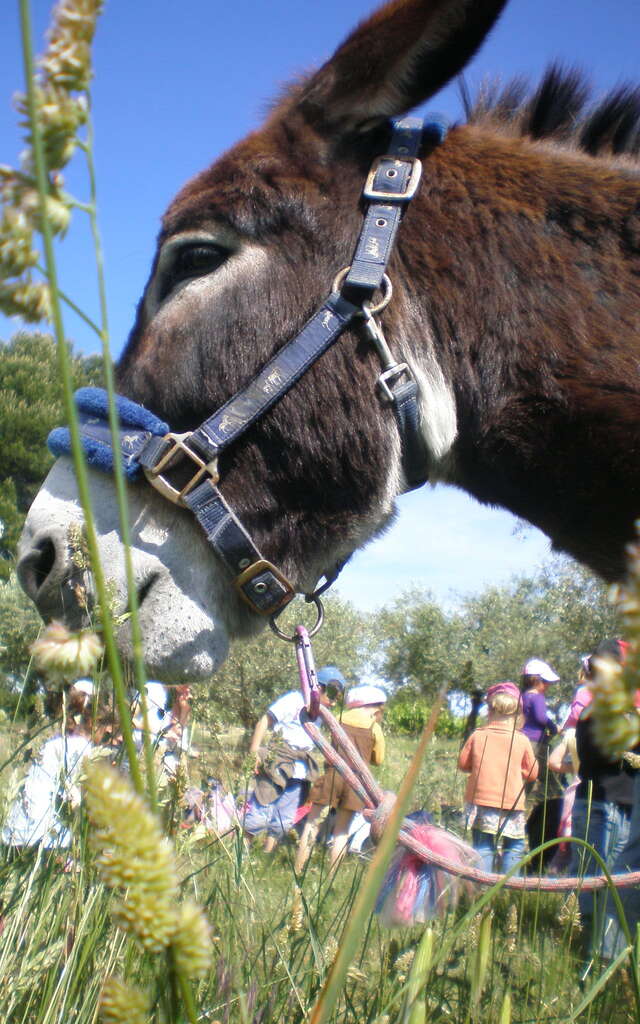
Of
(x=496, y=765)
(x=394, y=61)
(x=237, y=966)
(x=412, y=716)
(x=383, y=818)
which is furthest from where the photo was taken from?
(x=412, y=716)

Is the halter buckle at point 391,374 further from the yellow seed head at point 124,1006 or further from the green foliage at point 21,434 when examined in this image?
the green foliage at point 21,434

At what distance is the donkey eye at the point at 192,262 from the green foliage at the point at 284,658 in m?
8.99

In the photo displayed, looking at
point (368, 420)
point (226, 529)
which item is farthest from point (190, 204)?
point (226, 529)

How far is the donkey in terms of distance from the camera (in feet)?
6.79

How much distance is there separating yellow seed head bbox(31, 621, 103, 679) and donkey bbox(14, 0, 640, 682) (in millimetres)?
1565

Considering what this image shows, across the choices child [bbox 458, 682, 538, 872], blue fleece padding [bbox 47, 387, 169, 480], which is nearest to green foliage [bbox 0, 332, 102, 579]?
child [bbox 458, 682, 538, 872]

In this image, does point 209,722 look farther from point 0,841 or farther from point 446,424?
point 446,424

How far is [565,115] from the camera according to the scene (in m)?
2.57

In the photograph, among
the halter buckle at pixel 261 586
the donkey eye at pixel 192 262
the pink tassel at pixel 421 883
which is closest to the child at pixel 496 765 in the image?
the pink tassel at pixel 421 883

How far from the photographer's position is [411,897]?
196 cm

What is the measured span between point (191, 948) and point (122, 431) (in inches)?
77.7

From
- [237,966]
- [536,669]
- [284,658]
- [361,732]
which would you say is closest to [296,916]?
[237,966]

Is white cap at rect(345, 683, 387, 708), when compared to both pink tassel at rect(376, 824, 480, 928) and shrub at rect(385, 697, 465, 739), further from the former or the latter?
pink tassel at rect(376, 824, 480, 928)

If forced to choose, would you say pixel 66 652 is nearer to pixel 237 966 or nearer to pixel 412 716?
pixel 237 966
